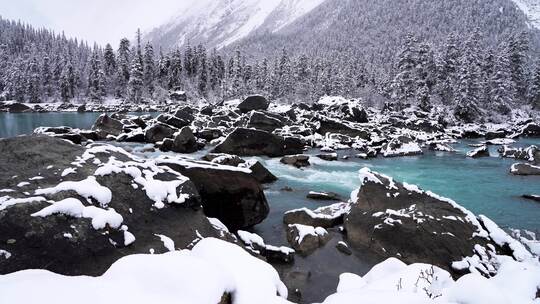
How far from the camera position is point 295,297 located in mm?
9625

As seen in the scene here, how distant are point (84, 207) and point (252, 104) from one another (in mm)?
55512

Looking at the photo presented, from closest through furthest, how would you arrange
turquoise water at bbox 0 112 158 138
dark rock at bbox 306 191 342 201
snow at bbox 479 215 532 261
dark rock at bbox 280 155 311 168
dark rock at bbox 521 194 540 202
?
snow at bbox 479 215 532 261, dark rock at bbox 306 191 342 201, dark rock at bbox 521 194 540 202, dark rock at bbox 280 155 311 168, turquoise water at bbox 0 112 158 138

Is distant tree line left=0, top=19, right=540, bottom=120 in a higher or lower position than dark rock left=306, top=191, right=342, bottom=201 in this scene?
higher

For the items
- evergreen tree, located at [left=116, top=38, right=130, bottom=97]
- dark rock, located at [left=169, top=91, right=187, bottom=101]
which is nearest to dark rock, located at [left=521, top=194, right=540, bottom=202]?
dark rock, located at [left=169, top=91, right=187, bottom=101]

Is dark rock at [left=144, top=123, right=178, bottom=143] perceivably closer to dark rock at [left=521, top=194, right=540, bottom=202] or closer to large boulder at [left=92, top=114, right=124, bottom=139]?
large boulder at [left=92, top=114, right=124, bottom=139]

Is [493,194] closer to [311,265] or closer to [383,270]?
[311,265]

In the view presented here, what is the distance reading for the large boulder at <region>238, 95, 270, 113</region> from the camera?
61562 mm

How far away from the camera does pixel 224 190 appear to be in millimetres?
13344

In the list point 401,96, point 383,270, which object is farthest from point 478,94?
point 383,270

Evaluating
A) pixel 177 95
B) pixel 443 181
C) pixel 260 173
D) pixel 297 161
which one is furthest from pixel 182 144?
pixel 177 95

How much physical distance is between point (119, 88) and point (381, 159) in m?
96.5

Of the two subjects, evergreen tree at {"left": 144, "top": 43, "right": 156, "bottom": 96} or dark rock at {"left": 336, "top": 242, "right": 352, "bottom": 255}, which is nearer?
dark rock at {"left": 336, "top": 242, "right": 352, "bottom": 255}

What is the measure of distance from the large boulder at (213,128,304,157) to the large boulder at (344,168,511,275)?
57.6 ft

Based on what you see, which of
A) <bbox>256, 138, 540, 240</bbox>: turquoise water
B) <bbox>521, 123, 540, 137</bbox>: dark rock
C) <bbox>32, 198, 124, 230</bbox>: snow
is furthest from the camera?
<bbox>521, 123, 540, 137</bbox>: dark rock
